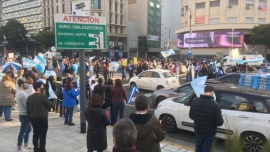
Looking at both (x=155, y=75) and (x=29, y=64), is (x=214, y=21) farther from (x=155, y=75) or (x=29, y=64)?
(x=29, y=64)

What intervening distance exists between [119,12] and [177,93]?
74.3 metres

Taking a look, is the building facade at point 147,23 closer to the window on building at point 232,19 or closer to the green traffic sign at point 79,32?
the window on building at point 232,19

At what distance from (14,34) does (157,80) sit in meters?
72.5

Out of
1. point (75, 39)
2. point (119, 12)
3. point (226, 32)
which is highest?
point (119, 12)

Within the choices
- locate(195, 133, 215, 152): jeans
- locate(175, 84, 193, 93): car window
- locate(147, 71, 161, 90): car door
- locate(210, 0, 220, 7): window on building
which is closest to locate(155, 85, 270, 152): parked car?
locate(195, 133, 215, 152): jeans

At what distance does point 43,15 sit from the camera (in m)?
94.8

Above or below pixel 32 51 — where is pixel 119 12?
above

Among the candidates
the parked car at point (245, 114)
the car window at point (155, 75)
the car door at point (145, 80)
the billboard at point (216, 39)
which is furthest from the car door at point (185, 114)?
the billboard at point (216, 39)

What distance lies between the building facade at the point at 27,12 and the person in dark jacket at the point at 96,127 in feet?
328

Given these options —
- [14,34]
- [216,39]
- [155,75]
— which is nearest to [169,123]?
[155,75]

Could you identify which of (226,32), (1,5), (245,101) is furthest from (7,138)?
(1,5)

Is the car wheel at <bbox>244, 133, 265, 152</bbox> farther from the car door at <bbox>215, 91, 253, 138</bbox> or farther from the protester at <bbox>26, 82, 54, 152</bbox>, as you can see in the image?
the protester at <bbox>26, 82, 54, 152</bbox>

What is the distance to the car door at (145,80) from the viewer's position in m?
16.6

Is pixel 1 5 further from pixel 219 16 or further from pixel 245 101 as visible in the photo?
pixel 245 101
